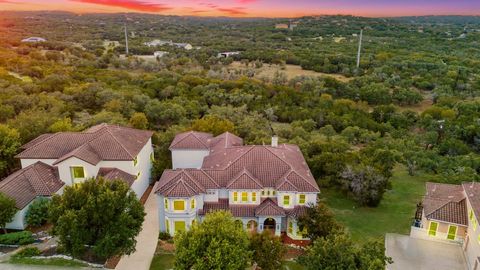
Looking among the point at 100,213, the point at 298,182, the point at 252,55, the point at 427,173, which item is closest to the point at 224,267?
the point at 100,213

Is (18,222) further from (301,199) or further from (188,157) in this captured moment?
(301,199)

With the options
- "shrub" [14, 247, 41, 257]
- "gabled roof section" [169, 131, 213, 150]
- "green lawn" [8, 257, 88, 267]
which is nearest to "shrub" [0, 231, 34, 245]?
"shrub" [14, 247, 41, 257]

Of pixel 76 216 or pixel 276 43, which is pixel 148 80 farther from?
pixel 276 43

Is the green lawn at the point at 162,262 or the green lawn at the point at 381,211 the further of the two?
the green lawn at the point at 381,211

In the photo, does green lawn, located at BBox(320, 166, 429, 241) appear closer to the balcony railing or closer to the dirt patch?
the balcony railing

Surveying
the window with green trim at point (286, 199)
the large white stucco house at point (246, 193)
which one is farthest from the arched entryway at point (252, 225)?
the window with green trim at point (286, 199)

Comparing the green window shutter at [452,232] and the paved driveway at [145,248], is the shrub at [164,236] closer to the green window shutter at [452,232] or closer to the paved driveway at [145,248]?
the paved driveway at [145,248]
